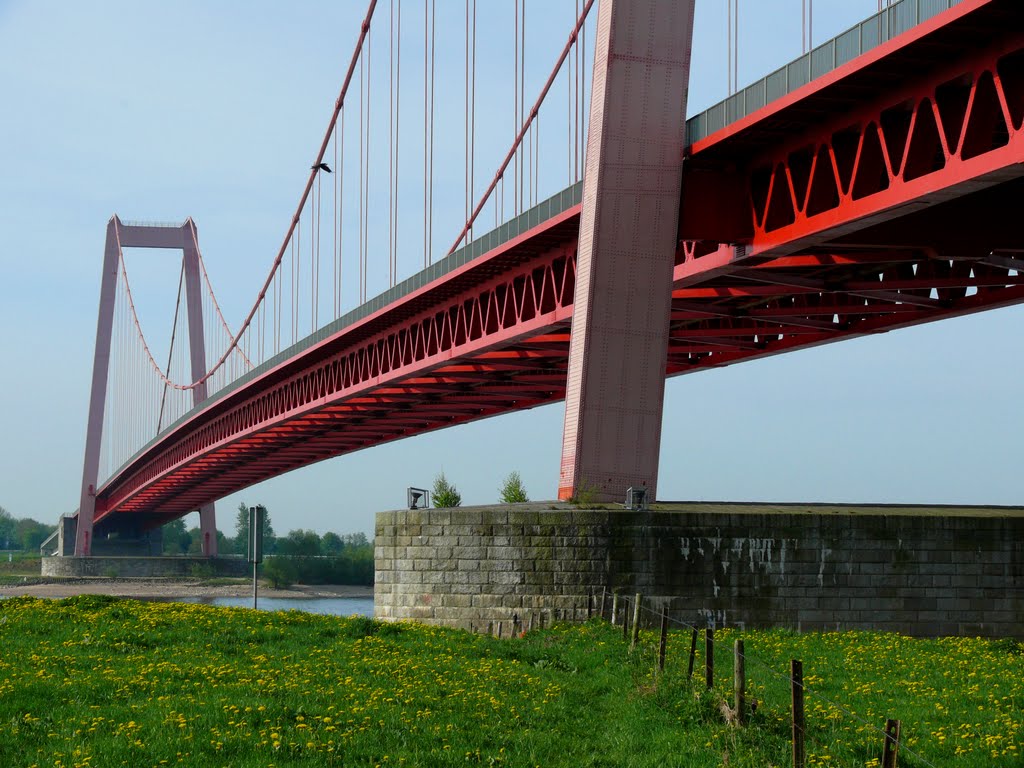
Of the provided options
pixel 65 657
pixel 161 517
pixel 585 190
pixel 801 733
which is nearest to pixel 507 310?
pixel 585 190

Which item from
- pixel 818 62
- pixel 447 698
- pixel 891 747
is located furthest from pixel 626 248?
pixel 891 747

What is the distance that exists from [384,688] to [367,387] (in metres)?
36.2

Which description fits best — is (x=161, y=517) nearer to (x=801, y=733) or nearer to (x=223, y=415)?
(x=223, y=415)

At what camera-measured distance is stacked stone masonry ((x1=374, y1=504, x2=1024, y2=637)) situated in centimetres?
2058

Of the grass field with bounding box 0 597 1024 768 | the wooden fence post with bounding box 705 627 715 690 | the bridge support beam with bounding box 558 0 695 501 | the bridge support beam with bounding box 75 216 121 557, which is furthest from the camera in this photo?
the bridge support beam with bounding box 75 216 121 557

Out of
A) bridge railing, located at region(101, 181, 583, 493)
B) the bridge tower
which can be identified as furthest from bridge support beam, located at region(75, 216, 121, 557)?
bridge railing, located at region(101, 181, 583, 493)

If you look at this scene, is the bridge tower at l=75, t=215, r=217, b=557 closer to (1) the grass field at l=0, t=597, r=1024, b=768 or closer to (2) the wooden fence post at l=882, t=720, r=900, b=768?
(1) the grass field at l=0, t=597, r=1024, b=768

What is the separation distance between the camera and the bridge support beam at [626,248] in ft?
81.1

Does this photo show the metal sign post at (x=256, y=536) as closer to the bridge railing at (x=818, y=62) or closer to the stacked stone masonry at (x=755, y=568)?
the stacked stone masonry at (x=755, y=568)

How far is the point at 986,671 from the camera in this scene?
15.6 meters

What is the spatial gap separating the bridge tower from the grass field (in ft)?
274

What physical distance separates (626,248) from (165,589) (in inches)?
2788

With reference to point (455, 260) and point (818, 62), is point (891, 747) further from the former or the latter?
point (455, 260)

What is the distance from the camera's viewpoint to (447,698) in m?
12.4
